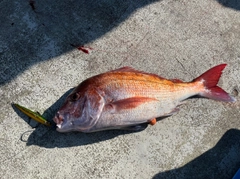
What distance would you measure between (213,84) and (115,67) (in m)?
1.15

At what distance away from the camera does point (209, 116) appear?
158 inches

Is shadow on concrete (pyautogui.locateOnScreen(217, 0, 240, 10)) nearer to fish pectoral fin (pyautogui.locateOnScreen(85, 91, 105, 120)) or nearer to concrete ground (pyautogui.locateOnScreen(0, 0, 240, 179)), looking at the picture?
concrete ground (pyautogui.locateOnScreen(0, 0, 240, 179))

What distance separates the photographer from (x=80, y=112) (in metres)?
3.42

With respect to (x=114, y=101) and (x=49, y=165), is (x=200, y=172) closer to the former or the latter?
(x=114, y=101)

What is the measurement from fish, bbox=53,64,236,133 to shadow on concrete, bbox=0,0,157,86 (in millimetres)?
772

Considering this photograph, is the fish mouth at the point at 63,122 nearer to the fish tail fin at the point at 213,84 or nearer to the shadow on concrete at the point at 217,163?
the shadow on concrete at the point at 217,163

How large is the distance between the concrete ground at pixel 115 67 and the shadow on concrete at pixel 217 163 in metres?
0.01

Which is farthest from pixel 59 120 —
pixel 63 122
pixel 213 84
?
pixel 213 84

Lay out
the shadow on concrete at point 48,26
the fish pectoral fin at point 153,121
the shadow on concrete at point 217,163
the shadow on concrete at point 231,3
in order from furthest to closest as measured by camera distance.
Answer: the shadow on concrete at point 231,3
the shadow on concrete at point 48,26
the shadow on concrete at point 217,163
the fish pectoral fin at point 153,121

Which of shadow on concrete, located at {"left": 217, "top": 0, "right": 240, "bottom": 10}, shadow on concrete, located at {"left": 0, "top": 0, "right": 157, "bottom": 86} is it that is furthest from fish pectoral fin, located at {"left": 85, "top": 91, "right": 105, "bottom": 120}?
shadow on concrete, located at {"left": 217, "top": 0, "right": 240, "bottom": 10}

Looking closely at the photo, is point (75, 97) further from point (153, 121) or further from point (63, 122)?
point (153, 121)

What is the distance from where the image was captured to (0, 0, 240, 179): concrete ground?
12.2 ft

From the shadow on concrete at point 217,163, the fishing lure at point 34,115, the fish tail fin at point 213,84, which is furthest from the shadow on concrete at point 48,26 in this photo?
the shadow on concrete at point 217,163

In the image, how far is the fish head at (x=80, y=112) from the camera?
134 inches
